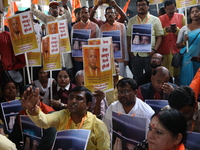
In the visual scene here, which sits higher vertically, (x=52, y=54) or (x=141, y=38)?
(x=141, y=38)

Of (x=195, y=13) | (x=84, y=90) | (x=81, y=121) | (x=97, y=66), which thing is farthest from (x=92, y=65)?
(x=195, y=13)

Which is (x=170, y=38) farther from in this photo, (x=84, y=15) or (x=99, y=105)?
(x=99, y=105)

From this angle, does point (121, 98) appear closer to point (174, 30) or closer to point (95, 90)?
point (95, 90)

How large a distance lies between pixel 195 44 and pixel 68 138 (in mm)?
2700

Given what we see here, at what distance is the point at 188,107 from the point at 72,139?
103 centimetres

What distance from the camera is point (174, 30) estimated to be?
193 inches

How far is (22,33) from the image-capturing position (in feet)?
14.1

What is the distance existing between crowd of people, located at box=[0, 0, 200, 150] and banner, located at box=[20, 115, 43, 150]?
5 centimetres

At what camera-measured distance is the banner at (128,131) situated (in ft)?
8.97

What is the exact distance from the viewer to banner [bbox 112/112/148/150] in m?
2.73

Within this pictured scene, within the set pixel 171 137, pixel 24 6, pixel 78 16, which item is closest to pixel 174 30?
pixel 78 16

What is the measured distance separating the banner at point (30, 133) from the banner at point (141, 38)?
226 centimetres

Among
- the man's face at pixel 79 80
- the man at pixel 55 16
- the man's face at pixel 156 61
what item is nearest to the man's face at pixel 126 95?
the man's face at pixel 79 80

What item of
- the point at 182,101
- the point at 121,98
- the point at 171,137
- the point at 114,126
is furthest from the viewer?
the point at 121,98
